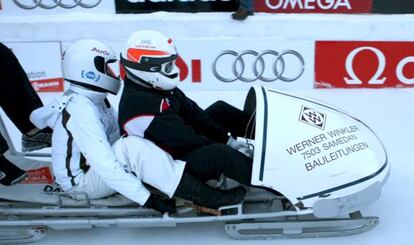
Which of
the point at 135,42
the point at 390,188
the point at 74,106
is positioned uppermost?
the point at 135,42

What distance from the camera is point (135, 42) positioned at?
2506mm

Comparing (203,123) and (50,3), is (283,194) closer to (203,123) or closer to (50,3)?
(203,123)

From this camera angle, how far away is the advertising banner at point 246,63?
16.5 ft

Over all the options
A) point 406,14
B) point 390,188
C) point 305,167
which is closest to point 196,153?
point 305,167

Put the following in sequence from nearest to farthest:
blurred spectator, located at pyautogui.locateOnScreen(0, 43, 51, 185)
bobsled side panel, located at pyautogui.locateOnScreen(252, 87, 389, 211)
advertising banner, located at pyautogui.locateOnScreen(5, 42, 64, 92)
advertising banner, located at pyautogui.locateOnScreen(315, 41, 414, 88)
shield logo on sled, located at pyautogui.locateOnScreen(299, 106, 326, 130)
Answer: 1. bobsled side panel, located at pyautogui.locateOnScreen(252, 87, 389, 211)
2. shield logo on sled, located at pyautogui.locateOnScreen(299, 106, 326, 130)
3. blurred spectator, located at pyautogui.locateOnScreen(0, 43, 51, 185)
4. advertising banner, located at pyautogui.locateOnScreen(315, 41, 414, 88)
5. advertising banner, located at pyautogui.locateOnScreen(5, 42, 64, 92)

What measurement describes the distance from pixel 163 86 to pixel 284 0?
115 inches

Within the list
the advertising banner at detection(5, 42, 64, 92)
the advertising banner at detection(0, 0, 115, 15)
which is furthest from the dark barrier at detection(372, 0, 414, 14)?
the advertising banner at detection(5, 42, 64, 92)

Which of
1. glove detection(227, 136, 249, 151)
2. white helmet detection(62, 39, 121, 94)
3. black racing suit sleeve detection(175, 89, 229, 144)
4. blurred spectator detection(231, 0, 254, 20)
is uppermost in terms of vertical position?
white helmet detection(62, 39, 121, 94)

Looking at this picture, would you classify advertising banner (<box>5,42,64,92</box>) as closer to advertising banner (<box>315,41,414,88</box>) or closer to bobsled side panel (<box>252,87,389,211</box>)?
advertising banner (<box>315,41,414,88</box>)

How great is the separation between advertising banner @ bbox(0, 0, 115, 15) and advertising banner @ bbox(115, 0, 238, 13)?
0.14 metres

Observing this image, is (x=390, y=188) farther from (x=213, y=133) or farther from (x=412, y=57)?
(x=412, y=57)

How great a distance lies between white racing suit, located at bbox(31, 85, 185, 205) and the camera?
2.47m

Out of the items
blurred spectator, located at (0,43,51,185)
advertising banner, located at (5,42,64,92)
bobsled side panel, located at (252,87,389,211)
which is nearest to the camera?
bobsled side panel, located at (252,87,389,211)

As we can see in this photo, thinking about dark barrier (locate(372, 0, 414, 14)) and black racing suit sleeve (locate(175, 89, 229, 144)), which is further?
dark barrier (locate(372, 0, 414, 14))
